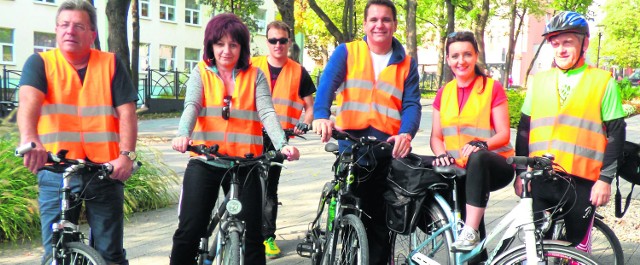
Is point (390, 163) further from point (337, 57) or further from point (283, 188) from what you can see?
point (283, 188)

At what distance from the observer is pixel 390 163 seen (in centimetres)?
477

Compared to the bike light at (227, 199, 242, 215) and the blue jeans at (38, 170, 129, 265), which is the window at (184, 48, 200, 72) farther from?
the bike light at (227, 199, 242, 215)

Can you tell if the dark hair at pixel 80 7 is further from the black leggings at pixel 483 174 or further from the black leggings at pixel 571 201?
the black leggings at pixel 571 201

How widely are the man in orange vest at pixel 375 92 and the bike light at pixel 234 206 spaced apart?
97 centimetres

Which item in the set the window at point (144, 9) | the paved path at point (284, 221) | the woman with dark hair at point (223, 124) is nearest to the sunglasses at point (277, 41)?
the paved path at point (284, 221)

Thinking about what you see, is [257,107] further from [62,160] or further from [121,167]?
[62,160]

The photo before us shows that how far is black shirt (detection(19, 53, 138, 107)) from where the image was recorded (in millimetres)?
3646

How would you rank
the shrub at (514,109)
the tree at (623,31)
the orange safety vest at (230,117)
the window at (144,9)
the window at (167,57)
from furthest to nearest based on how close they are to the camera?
1. the tree at (623,31)
2. the window at (167,57)
3. the window at (144,9)
4. the shrub at (514,109)
5. the orange safety vest at (230,117)

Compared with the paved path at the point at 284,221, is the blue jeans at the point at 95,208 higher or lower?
higher

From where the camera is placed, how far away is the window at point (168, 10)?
40.8m

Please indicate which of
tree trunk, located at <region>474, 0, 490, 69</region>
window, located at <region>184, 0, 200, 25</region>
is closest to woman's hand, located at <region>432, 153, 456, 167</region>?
tree trunk, located at <region>474, 0, 490, 69</region>

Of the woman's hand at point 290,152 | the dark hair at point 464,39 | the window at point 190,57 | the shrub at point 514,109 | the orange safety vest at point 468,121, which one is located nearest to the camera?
the woman's hand at point 290,152

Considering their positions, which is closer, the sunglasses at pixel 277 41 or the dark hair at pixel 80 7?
the dark hair at pixel 80 7

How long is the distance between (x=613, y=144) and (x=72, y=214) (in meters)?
3.00
